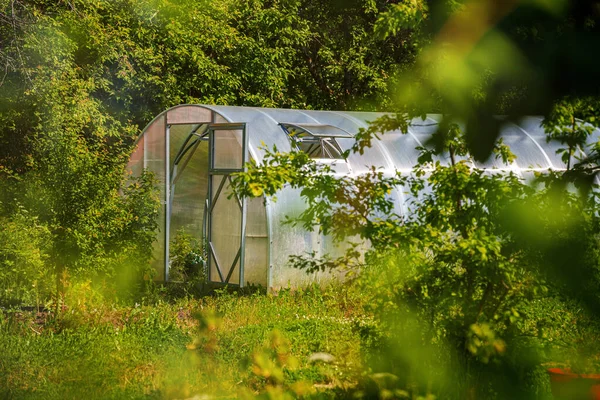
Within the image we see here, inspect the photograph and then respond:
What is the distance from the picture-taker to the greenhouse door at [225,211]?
1239 centimetres

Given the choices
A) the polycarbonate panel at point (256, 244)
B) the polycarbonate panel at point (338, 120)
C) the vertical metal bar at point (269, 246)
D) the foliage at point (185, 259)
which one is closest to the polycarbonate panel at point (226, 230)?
the polycarbonate panel at point (256, 244)

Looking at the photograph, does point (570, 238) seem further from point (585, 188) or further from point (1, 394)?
point (1, 394)

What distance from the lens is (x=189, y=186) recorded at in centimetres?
1416

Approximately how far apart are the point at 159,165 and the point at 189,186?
23.3 inches

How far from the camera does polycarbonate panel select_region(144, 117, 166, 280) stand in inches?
536

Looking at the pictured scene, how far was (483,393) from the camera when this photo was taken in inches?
168

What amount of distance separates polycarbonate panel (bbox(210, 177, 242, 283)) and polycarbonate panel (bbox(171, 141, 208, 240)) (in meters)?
0.97

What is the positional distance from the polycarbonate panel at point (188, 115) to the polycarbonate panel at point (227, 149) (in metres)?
0.53

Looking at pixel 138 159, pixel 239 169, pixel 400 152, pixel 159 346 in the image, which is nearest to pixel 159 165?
pixel 138 159

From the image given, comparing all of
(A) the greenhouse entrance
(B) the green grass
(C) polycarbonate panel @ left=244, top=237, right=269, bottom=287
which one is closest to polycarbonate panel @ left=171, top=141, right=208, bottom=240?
(A) the greenhouse entrance

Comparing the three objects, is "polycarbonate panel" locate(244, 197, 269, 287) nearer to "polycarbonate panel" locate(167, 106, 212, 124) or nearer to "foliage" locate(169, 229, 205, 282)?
"foliage" locate(169, 229, 205, 282)

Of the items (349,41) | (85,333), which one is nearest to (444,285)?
(85,333)

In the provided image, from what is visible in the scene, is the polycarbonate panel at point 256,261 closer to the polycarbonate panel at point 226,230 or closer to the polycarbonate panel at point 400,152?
the polycarbonate panel at point 226,230

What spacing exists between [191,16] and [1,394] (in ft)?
42.7
